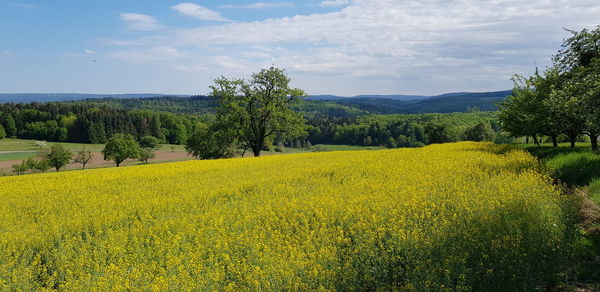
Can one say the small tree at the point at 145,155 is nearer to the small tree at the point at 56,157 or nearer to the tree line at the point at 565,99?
the small tree at the point at 56,157

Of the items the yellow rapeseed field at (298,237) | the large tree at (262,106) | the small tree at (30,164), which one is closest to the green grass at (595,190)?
the yellow rapeseed field at (298,237)

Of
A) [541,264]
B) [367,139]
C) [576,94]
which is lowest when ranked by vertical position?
[367,139]

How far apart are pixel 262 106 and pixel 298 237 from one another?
2907cm

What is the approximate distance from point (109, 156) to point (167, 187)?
73400mm

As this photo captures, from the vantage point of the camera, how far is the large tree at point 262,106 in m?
35.8

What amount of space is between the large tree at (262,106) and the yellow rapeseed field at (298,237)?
22.9m

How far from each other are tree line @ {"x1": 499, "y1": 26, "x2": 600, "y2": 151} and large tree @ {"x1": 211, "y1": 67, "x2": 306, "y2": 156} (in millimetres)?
18961

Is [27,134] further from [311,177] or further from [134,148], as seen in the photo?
[311,177]

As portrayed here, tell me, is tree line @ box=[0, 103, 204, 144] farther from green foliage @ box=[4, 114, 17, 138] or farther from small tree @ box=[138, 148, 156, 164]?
small tree @ box=[138, 148, 156, 164]

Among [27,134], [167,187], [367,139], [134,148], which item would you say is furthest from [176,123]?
[167,187]

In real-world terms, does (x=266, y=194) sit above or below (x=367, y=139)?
above

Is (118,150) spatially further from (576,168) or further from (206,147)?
(576,168)

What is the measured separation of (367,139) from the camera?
486 ft

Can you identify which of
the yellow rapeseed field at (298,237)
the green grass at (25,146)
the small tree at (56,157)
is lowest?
the green grass at (25,146)
